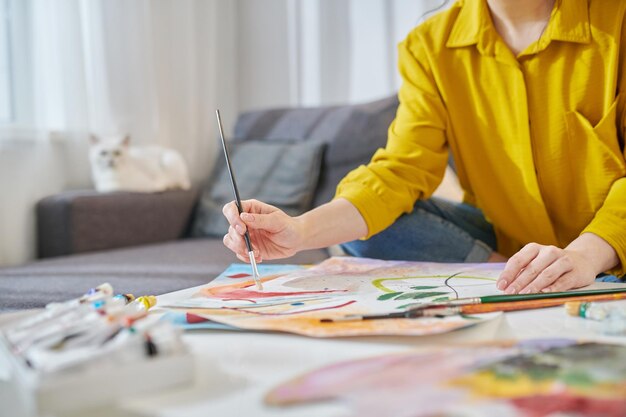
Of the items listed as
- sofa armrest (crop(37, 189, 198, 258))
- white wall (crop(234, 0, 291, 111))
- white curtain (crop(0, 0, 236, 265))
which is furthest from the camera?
white wall (crop(234, 0, 291, 111))

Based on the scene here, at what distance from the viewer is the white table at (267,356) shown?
442 mm

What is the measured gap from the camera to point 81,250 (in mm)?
1933

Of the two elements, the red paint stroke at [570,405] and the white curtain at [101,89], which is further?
the white curtain at [101,89]

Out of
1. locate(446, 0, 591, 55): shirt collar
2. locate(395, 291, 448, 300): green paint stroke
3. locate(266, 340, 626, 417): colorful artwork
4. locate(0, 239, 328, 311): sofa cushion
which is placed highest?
locate(446, 0, 591, 55): shirt collar

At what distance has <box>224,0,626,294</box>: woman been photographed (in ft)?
3.80

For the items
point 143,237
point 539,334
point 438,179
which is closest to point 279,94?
point 143,237

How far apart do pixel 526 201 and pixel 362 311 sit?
661 millimetres

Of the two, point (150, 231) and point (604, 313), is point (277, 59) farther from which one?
point (604, 313)

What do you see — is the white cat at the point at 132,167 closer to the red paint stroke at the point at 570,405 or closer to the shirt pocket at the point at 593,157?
the shirt pocket at the point at 593,157

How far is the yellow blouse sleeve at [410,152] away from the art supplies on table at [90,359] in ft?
2.36

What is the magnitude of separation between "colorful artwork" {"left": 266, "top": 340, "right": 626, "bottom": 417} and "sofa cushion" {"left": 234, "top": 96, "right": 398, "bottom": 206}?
5.19 feet

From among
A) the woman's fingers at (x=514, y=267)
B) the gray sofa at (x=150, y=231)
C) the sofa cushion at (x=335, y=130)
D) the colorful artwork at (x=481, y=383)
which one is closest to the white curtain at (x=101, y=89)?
the gray sofa at (x=150, y=231)

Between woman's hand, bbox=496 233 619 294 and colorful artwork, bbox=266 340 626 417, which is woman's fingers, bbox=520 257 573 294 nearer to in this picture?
woman's hand, bbox=496 233 619 294

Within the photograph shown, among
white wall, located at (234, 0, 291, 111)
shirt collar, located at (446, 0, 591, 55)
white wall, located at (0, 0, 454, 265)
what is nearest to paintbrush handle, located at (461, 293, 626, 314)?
shirt collar, located at (446, 0, 591, 55)
